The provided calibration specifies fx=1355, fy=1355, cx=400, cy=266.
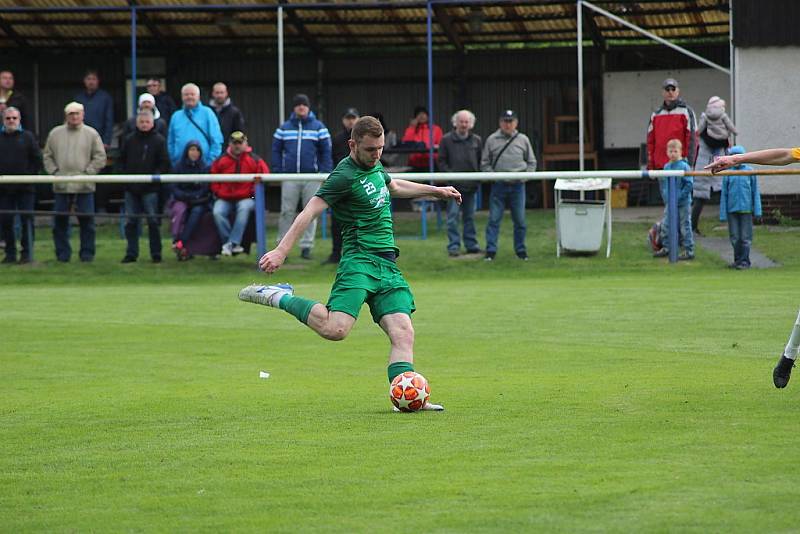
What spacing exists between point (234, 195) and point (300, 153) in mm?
1219

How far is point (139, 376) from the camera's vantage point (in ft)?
35.5

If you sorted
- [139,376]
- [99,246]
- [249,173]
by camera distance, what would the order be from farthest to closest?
[99,246], [249,173], [139,376]

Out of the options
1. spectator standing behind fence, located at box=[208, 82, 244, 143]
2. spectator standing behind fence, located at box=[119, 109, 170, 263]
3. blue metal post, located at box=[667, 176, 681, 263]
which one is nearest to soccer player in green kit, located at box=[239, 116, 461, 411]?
blue metal post, located at box=[667, 176, 681, 263]

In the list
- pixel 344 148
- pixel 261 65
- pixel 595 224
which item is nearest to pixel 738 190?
pixel 595 224

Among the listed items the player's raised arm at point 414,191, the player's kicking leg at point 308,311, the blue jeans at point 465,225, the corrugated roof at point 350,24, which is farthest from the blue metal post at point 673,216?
the player's kicking leg at point 308,311

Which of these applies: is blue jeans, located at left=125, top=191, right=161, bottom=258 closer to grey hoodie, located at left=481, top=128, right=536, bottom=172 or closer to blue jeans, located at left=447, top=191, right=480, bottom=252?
blue jeans, located at left=447, top=191, right=480, bottom=252

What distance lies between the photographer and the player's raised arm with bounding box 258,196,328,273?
824 cm

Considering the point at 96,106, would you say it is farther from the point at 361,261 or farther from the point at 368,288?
the point at 368,288

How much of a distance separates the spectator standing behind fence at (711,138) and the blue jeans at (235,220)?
21.8ft

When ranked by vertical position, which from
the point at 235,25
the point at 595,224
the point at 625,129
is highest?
the point at 235,25

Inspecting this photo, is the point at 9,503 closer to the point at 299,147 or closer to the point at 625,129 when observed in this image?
the point at 299,147

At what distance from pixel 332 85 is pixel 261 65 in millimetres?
1702

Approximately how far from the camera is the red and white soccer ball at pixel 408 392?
8359 millimetres

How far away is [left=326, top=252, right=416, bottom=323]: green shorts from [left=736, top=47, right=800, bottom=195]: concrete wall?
1561cm
